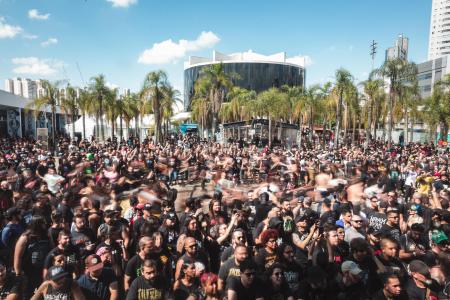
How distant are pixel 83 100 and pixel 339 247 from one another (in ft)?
114

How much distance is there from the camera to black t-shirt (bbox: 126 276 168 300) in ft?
10.8

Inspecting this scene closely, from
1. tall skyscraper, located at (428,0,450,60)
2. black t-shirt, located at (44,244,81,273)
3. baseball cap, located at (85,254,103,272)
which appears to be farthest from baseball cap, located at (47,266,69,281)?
tall skyscraper, located at (428,0,450,60)

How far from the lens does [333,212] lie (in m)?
6.15

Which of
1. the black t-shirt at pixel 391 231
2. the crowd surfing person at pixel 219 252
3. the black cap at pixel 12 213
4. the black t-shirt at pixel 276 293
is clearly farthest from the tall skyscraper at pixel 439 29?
the black cap at pixel 12 213

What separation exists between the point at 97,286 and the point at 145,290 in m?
0.63

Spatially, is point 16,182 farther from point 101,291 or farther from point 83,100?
point 83,100

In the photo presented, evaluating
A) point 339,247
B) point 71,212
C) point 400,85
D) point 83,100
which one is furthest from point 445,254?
point 83,100

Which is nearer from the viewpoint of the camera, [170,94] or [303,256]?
[303,256]

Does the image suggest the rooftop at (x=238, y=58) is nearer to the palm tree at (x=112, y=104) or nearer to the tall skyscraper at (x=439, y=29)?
the palm tree at (x=112, y=104)

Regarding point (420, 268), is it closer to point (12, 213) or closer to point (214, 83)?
point (12, 213)

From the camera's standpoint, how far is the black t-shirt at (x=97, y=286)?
3461 millimetres

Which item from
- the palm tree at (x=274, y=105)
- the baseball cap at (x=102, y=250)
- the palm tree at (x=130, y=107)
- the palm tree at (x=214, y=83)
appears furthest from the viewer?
the palm tree at (x=130, y=107)

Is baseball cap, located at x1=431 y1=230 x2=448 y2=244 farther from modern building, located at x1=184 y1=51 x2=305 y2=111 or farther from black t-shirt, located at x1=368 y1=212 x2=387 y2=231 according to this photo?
modern building, located at x1=184 y1=51 x2=305 y2=111

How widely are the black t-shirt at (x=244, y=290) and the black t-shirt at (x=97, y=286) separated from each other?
1.41 metres
